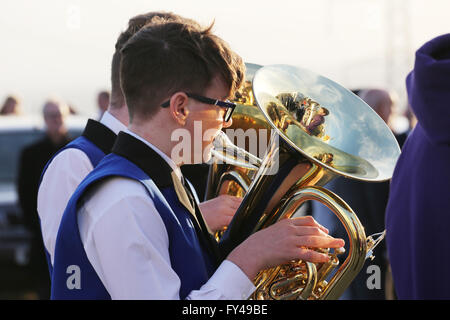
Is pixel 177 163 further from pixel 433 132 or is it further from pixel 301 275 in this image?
pixel 433 132

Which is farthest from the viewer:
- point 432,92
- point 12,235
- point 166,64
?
point 12,235

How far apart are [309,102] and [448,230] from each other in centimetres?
98

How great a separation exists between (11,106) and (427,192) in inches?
274

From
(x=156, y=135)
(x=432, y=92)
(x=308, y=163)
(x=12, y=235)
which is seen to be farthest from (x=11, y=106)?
(x=432, y=92)

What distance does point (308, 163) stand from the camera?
2254 millimetres

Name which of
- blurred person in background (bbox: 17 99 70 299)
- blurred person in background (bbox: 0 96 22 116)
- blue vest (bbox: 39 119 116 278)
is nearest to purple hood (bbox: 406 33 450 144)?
blue vest (bbox: 39 119 116 278)

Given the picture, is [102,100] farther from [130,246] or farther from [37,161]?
[130,246]

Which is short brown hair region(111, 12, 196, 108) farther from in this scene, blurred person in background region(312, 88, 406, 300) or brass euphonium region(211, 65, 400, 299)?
blurred person in background region(312, 88, 406, 300)

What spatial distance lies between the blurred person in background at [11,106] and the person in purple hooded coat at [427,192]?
683cm

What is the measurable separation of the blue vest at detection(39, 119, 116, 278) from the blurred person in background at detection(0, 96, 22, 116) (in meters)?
5.79

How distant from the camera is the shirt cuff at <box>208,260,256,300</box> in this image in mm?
1806

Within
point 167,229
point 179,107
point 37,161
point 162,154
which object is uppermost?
point 179,107

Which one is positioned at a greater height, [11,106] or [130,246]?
[130,246]

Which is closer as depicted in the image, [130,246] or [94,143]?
[130,246]
